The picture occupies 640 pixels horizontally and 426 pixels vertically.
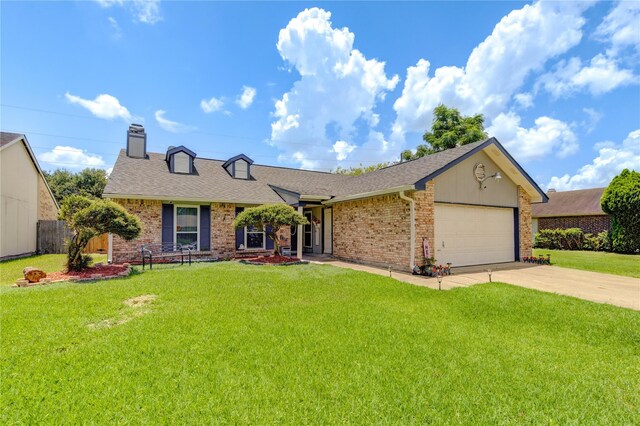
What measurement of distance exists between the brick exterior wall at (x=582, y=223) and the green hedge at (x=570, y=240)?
733mm

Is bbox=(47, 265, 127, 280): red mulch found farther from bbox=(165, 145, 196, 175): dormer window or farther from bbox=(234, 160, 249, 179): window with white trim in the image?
bbox=(234, 160, 249, 179): window with white trim

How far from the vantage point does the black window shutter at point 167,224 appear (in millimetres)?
11883

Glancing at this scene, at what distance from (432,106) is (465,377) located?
26.6 meters

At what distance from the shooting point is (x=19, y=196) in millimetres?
14258

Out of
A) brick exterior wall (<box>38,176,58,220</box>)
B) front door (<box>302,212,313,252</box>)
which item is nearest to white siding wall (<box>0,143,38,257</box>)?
brick exterior wall (<box>38,176,58,220</box>)

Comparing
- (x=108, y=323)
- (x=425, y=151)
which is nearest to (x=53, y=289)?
(x=108, y=323)

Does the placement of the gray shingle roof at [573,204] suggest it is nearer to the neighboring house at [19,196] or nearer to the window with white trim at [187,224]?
the window with white trim at [187,224]

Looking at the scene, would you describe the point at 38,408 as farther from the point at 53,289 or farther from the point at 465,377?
the point at 53,289

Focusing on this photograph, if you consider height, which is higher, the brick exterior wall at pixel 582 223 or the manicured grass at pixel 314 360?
the brick exterior wall at pixel 582 223

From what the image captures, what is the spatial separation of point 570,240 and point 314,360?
23.5 m

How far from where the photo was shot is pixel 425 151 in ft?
87.9

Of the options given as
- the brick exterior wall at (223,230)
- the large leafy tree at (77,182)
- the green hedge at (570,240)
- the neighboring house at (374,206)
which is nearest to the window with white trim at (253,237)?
the neighboring house at (374,206)

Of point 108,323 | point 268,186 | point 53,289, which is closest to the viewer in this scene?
point 108,323

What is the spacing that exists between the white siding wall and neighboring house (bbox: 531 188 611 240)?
32.6 metres
